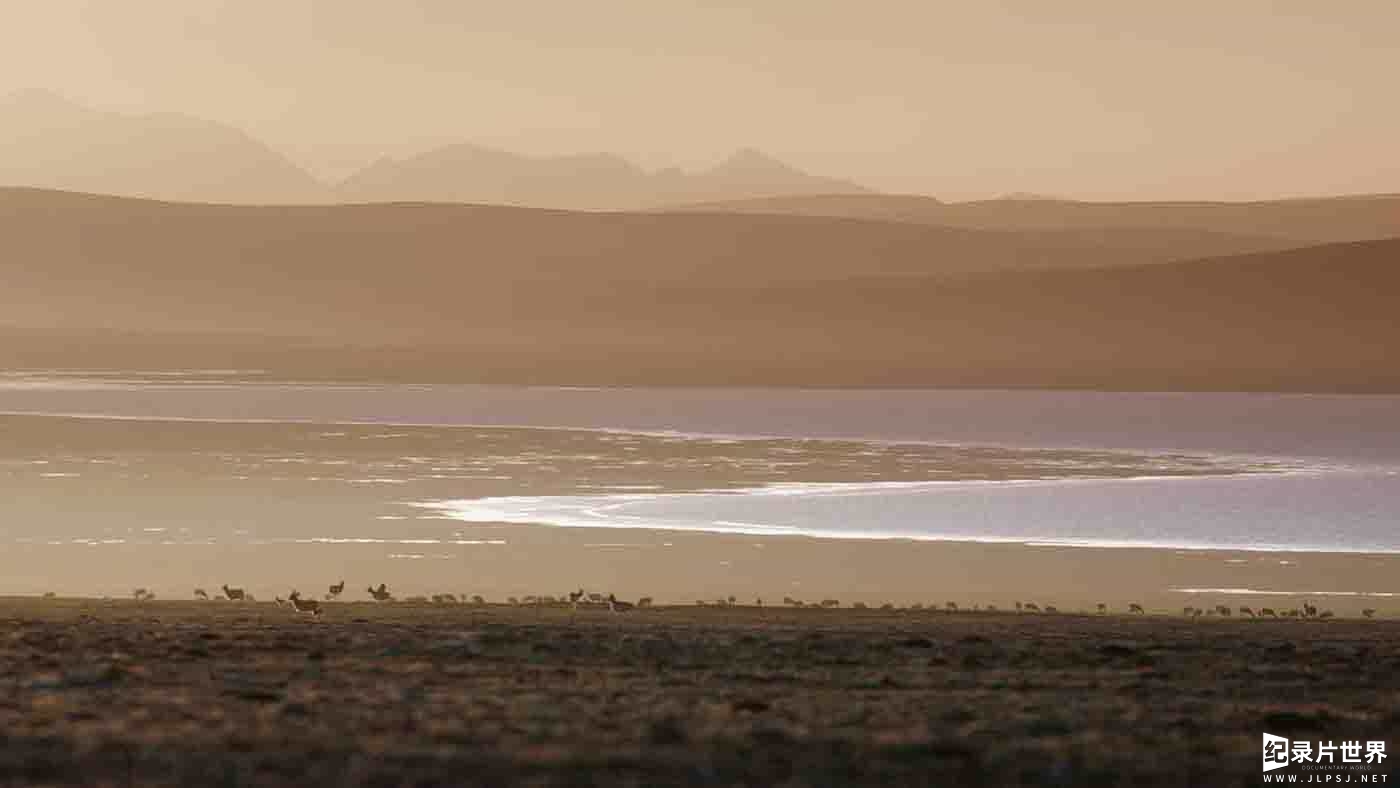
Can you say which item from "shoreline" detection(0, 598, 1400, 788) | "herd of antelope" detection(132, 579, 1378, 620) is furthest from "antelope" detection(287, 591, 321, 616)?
"shoreline" detection(0, 598, 1400, 788)

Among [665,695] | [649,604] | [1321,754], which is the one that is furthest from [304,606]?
[1321,754]

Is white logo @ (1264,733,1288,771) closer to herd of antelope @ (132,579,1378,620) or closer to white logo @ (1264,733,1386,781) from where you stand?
white logo @ (1264,733,1386,781)

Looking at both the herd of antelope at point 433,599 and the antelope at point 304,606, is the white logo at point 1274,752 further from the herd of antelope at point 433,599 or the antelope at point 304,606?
the antelope at point 304,606

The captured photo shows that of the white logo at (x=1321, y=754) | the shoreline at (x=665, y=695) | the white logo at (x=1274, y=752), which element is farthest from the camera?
the white logo at (x=1321, y=754)

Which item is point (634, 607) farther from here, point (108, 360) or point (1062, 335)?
point (1062, 335)

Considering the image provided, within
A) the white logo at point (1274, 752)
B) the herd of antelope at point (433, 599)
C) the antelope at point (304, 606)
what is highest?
the herd of antelope at point (433, 599)

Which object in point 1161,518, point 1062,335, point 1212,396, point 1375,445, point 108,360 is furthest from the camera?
point 1062,335

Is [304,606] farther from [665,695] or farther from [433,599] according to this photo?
[665,695]

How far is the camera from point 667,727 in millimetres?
16422

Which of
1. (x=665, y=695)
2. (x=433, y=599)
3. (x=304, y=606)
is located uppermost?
(x=433, y=599)

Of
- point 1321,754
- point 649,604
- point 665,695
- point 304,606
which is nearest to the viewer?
point 1321,754

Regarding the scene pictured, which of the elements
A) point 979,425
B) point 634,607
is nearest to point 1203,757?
point 634,607

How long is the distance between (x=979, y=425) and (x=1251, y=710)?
67.2m

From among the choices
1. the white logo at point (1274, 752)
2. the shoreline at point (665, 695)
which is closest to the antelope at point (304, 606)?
the shoreline at point (665, 695)
